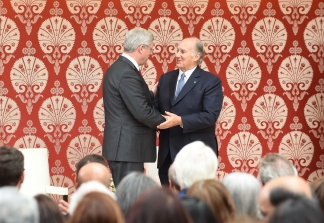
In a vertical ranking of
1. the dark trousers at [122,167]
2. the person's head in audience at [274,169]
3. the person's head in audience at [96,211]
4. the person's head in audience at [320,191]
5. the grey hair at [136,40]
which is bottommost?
the dark trousers at [122,167]

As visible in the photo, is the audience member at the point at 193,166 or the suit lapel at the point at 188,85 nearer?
the audience member at the point at 193,166

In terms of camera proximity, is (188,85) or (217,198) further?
(188,85)

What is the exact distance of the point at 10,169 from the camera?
3.59 metres

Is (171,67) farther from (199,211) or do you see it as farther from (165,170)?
(199,211)

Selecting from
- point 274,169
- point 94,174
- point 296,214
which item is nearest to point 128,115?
point 94,174

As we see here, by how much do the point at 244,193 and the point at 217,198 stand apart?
294mm

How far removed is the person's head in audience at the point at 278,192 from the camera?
268 cm

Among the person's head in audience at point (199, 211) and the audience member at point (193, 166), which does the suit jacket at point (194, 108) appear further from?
the person's head in audience at point (199, 211)

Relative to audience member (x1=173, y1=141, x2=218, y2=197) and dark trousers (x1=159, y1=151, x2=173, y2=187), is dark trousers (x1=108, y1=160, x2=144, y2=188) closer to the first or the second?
dark trousers (x1=159, y1=151, x2=173, y2=187)

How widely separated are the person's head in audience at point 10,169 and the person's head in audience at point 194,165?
84 centimetres

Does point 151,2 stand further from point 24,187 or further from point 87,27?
point 24,187

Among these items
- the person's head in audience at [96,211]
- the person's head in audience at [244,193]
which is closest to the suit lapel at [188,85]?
the person's head in audience at [244,193]

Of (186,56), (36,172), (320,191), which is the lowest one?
(36,172)

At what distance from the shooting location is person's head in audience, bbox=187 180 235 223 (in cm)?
300
